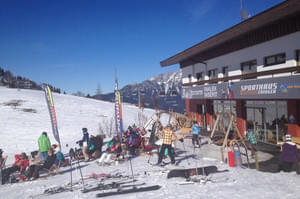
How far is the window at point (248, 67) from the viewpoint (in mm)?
14109

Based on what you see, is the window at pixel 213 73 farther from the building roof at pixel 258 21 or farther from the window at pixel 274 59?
the window at pixel 274 59

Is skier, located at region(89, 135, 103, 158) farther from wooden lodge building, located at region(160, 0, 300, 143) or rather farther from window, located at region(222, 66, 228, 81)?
window, located at region(222, 66, 228, 81)

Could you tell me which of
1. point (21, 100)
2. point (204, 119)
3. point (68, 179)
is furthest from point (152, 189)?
point (21, 100)

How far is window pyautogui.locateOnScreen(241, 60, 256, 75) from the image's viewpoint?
46.3 ft

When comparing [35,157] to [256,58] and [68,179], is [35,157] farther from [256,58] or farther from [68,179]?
[256,58]

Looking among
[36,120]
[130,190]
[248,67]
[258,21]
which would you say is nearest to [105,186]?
[130,190]

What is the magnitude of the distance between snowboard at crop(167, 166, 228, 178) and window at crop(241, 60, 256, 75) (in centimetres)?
855

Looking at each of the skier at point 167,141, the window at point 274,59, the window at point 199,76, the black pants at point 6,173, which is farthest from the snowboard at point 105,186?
the window at point 199,76

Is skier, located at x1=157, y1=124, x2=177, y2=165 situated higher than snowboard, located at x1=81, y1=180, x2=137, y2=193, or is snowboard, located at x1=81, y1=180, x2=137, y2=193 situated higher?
skier, located at x1=157, y1=124, x2=177, y2=165

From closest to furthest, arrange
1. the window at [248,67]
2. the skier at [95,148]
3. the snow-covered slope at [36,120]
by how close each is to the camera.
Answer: the skier at [95,148] → the window at [248,67] → the snow-covered slope at [36,120]

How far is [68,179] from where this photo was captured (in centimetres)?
871

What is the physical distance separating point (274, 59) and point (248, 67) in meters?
2.15

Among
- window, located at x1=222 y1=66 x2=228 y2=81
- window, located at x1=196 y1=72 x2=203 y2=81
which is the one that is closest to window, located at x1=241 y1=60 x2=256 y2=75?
window, located at x1=222 y1=66 x2=228 y2=81

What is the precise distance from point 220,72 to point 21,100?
113ft
